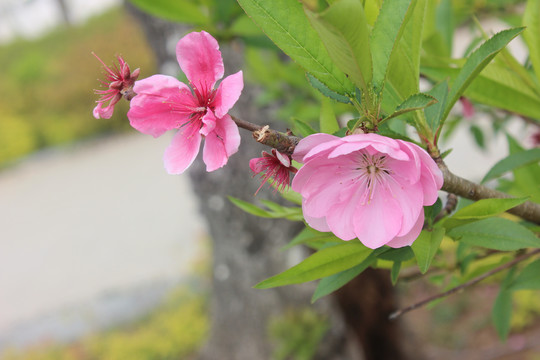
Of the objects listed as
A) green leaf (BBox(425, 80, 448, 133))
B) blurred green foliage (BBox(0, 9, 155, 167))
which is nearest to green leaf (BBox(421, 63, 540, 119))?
green leaf (BBox(425, 80, 448, 133))

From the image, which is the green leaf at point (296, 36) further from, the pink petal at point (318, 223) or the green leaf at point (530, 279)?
the green leaf at point (530, 279)

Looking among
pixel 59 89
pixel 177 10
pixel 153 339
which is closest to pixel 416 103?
pixel 177 10

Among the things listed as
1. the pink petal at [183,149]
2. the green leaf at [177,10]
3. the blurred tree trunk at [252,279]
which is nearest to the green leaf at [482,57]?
the pink petal at [183,149]

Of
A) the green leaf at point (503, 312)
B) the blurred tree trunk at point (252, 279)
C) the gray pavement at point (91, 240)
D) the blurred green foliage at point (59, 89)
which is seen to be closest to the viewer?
the green leaf at point (503, 312)

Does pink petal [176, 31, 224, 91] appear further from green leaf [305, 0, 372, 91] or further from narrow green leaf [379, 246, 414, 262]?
narrow green leaf [379, 246, 414, 262]

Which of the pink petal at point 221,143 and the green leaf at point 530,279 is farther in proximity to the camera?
the green leaf at point 530,279
